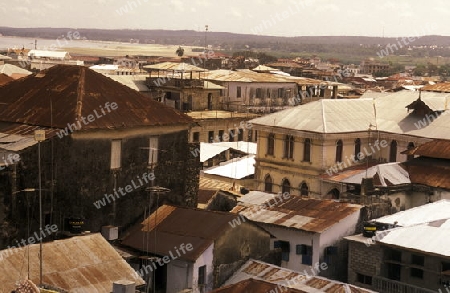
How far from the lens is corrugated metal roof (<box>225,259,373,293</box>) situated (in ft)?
79.7

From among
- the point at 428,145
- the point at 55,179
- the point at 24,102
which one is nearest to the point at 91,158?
the point at 55,179

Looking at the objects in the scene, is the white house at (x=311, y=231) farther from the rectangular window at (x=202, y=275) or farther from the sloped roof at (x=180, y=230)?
the rectangular window at (x=202, y=275)

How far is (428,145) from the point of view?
39406 millimetres

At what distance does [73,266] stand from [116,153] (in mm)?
6856

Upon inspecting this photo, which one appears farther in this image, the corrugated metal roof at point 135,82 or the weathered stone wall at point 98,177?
the corrugated metal roof at point 135,82

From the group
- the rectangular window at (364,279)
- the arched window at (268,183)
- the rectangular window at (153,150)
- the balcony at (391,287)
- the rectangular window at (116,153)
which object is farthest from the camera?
the arched window at (268,183)

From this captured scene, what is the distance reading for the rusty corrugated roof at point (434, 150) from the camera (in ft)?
126

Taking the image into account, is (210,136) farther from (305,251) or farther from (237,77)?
(305,251)

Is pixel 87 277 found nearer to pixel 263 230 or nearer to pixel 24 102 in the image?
pixel 263 230

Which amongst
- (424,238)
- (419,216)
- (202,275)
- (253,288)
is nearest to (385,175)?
(419,216)

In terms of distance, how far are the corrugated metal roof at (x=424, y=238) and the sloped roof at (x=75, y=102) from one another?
29.9 ft

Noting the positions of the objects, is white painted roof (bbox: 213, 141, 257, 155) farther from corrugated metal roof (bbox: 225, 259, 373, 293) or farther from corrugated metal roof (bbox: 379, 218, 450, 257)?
corrugated metal roof (bbox: 225, 259, 373, 293)

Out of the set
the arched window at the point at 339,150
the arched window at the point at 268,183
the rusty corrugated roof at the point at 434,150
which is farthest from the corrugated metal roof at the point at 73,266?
the arched window at the point at 268,183

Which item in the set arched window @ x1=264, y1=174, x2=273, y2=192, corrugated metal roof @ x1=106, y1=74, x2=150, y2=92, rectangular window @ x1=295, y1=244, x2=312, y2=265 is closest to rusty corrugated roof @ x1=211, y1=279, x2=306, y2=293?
rectangular window @ x1=295, y1=244, x2=312, y2=265
